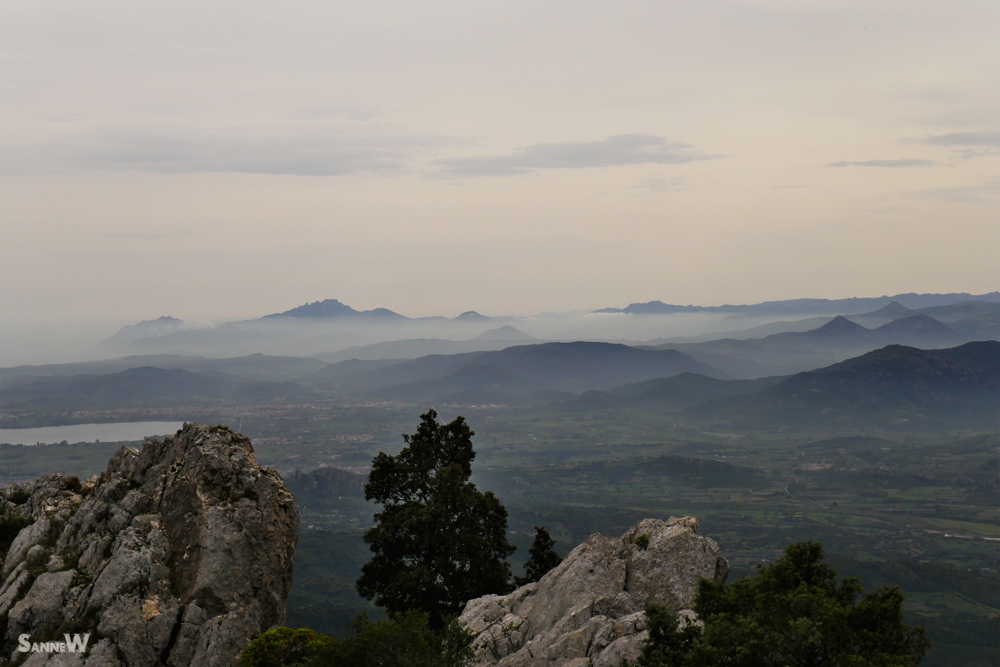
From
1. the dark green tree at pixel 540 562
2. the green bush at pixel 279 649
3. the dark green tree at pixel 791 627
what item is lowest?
the dark green tree at pixel 540 562

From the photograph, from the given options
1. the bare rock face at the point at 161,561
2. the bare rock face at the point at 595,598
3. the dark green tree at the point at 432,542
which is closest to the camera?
the bare rock face at the point at 595,598

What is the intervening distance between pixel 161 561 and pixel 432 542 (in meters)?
19.4

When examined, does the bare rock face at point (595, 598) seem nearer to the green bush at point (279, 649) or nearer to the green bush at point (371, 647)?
the green bush at point (371, 647)

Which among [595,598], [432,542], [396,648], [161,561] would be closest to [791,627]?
[595,598]

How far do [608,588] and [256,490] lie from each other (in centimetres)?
2179

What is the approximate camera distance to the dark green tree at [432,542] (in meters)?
55.7

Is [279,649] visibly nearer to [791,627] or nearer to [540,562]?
[791,627]

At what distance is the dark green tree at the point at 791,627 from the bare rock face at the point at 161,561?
75.6 ft

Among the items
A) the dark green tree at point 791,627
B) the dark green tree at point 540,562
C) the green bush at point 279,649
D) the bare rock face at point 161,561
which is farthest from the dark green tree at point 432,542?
the dark green tree at point 791,627

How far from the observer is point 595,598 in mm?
42562

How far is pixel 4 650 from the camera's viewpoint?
40.4m

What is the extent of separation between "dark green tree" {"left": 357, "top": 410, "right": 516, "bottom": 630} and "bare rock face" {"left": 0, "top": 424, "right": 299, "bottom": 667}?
10.8 m

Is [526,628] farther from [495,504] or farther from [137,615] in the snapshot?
[137,615]

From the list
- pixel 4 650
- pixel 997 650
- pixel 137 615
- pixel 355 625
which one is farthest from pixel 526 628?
pixel 997 650
